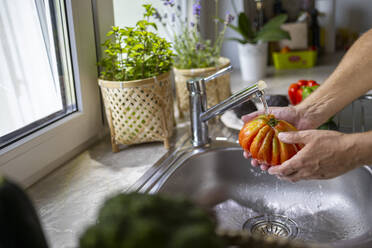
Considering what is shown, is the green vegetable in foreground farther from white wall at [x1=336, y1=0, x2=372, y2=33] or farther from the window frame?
white wall at [x1=336, y1=0, x2=372, y2=33]

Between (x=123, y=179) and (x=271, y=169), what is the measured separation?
1.24 ft

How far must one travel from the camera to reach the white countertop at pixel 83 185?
742 millimetres

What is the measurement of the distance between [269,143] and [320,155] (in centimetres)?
11

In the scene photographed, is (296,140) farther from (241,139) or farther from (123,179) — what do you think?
(123,179)

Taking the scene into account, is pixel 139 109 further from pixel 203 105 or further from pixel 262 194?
pixel 262 194

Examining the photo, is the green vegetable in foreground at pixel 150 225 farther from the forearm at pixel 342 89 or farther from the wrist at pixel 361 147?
the forearm at pixel 342 89

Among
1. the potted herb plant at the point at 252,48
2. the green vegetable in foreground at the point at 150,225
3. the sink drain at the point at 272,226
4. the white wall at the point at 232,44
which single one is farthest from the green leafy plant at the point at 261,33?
the green vegetable in foreground at the point at 150,225

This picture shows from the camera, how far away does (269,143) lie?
82cm

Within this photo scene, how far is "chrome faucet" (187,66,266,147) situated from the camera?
966 mm


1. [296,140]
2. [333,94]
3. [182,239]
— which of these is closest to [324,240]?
[296,140]

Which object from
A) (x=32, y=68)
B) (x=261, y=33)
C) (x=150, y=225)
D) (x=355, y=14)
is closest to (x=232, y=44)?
(x=261, y=33)

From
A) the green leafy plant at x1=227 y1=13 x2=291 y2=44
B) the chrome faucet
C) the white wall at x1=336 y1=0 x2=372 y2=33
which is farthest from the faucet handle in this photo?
the white wall at x1=336 y1=0 x2=372 y2=33

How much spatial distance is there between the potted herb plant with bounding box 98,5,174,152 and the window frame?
8 centimetres

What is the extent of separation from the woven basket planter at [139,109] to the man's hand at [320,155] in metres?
0.40
